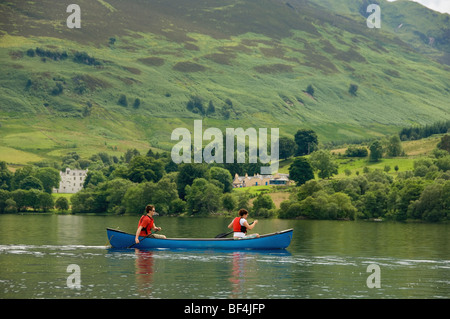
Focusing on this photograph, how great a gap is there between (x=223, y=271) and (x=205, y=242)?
12969 mm

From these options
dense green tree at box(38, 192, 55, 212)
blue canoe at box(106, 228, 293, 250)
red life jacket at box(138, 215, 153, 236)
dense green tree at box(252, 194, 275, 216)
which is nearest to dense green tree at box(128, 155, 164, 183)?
dense green tree at box(38, 192, 55, 212)

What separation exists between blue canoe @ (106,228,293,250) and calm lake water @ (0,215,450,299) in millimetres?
772

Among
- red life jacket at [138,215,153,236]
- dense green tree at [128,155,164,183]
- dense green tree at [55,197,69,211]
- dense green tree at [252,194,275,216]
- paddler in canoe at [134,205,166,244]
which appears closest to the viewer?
paddler in canoe at [134,205,166,244]

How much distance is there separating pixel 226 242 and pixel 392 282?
66.1 feet

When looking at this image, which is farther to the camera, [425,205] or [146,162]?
[146,162]

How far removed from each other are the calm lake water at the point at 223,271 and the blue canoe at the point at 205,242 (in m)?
0.77

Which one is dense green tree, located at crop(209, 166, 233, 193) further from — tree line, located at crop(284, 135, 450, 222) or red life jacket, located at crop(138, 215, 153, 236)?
red life jacket, located at crop(138, 215, 153, 236)

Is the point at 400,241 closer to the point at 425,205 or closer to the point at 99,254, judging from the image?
the point at 99,254

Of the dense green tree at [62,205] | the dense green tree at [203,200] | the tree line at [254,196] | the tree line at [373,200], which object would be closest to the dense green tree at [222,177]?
the tree line at [254,196]

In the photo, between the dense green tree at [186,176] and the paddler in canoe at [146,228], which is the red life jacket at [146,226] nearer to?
the paddler in canoe at [146,228]

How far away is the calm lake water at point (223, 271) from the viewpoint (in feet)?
133

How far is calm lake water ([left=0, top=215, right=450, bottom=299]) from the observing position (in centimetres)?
4066
